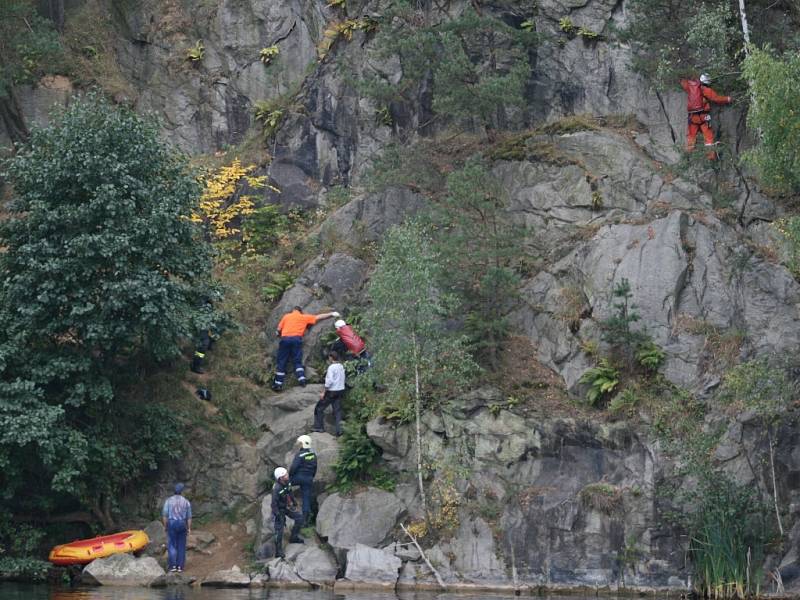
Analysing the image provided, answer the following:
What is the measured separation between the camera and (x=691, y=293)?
27062 millimetres

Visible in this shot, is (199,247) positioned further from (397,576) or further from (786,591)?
(786,591)

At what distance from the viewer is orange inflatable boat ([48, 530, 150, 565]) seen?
2450 cm

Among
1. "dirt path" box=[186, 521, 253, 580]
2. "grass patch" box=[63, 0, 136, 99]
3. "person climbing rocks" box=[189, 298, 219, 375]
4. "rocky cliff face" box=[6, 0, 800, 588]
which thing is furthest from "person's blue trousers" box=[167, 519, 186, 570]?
"grass patch" box=[63, 0, 136, 99]

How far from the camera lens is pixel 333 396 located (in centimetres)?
2681

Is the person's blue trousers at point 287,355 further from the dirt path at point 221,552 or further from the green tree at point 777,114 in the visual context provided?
the green tree at point 777,114

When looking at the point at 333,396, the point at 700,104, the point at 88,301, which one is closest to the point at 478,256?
the point at 333,396

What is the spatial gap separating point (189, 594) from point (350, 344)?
8.14 meters

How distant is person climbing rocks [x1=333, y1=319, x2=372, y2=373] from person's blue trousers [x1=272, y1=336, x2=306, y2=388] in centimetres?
100

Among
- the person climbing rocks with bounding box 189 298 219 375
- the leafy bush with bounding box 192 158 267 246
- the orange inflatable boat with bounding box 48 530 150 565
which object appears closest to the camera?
the orange inflatable boat with bounding box 48 530 150 565

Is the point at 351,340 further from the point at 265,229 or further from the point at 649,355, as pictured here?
the point at 265,229

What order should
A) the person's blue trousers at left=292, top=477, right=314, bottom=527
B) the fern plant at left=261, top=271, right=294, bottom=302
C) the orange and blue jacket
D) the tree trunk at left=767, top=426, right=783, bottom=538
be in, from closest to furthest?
1. the tree trunk at left=767, top=426, right=783, bottom=538
2. the person's blue trousers at left=292, top=477, right=314, bottom=527
3. the orange and blue jacket
4. the fern plant at left=261, top=271, right=294, bottom=302

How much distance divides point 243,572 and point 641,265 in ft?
41.2

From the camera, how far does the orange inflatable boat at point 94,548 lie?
2450cm

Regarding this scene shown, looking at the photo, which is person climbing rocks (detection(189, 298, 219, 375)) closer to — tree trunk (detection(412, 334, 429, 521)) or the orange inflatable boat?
the orange inflatable boat
